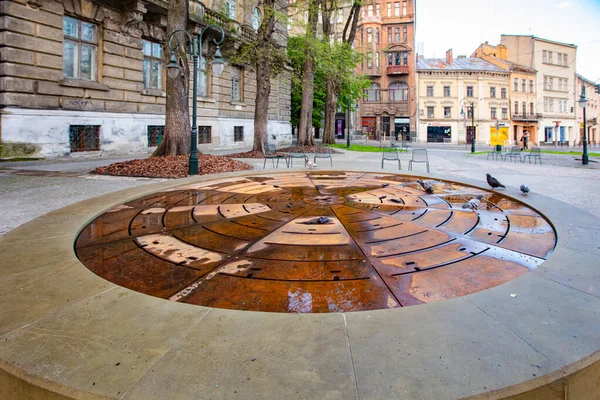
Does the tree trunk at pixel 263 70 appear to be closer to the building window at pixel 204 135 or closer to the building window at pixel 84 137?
the building window at pixel 204 135

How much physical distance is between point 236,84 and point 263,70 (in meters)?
9.33

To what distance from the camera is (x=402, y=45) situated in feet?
206

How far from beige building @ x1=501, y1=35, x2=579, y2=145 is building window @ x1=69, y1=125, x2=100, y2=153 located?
70319mm

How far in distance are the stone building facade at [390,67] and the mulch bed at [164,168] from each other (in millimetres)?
51772

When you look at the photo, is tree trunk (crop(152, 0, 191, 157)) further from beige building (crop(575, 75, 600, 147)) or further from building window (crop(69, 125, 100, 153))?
beige building (crop(575, 75, 600, 147))

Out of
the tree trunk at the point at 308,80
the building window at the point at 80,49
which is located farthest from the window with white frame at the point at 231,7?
the building window at the point at 80,49

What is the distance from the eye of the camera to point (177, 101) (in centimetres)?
1518

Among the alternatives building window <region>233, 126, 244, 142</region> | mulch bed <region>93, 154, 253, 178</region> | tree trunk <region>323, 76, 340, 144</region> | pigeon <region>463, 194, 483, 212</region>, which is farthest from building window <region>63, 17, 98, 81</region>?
tree trunk <region>323, 76, 340, 144</region>

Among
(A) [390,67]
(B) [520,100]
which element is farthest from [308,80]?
(B) [520,100]

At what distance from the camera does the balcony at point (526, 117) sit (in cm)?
6475

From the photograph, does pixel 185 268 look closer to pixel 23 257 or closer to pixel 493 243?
pixel 23 257

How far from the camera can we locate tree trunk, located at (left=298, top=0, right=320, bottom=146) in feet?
80.9

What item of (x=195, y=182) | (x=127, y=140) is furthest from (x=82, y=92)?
(x=195, y=182)

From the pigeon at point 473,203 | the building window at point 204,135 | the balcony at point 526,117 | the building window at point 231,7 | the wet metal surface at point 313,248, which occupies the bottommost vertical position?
the wet metal surface at point 313,248
